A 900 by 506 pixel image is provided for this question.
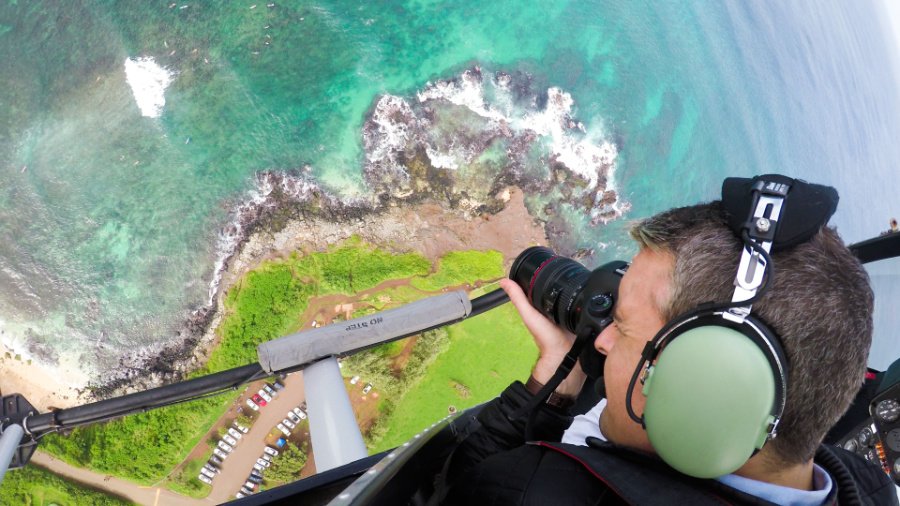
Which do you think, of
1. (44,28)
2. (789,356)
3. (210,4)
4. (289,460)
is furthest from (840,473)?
(44,28)

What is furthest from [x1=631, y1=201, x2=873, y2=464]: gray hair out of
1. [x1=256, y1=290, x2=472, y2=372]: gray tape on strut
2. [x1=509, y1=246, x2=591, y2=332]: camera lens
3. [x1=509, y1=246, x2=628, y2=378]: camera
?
[x1=256, y1=290, x2=472, y2=372]: gray tape on strut

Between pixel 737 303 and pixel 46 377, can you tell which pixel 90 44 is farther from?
pixel 737 303

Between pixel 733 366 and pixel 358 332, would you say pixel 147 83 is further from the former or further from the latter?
pixel 733 366

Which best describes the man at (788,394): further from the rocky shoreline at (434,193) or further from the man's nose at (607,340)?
the rocky shoreline at (434,193)

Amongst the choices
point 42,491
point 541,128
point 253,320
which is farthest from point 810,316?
point 42,491

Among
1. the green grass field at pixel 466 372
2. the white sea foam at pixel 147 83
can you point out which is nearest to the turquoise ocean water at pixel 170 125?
the white sea foam at pixel 147 83

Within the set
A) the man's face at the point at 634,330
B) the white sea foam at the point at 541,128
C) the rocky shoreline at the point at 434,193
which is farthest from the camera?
the white sea foam at the point at 541,128
